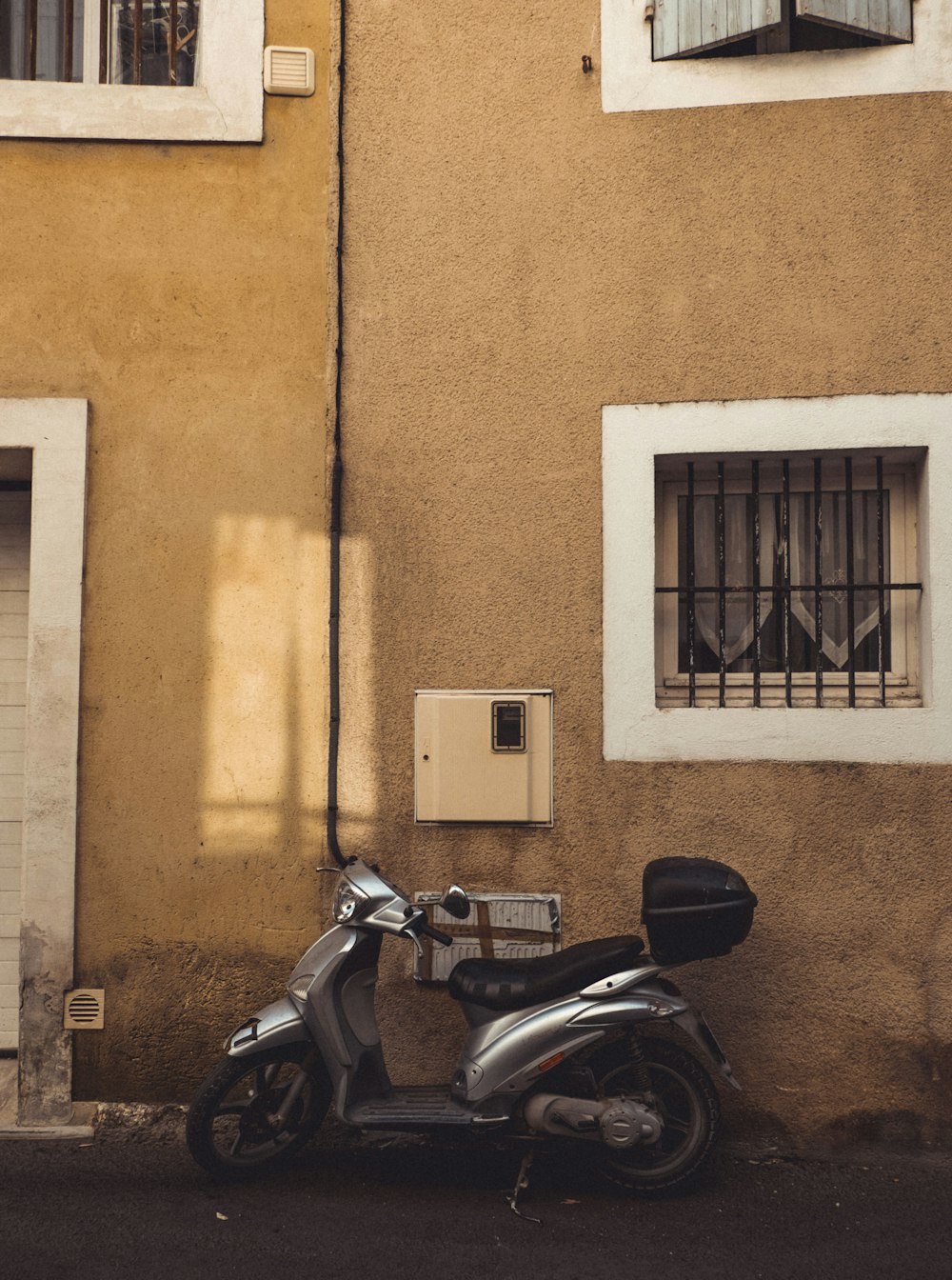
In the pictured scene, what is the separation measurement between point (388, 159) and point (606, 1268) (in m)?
4.17

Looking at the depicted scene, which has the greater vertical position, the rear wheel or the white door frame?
the white door frame

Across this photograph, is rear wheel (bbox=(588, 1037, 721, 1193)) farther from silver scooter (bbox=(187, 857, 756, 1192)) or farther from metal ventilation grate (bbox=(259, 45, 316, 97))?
metal ventilation grate (bbox=(259, 45, 316, 97))

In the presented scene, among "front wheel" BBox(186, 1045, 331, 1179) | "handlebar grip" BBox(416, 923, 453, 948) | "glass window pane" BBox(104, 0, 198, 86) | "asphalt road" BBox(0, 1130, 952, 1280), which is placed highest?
"glass window pane" BBox(104, 0, 198, 86)

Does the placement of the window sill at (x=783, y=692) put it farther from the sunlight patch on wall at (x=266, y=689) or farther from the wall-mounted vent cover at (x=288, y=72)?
the wall-mounted vent cover at (x=288, y=72)

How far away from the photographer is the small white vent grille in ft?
14.8

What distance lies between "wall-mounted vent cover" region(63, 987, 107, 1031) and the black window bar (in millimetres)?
2671

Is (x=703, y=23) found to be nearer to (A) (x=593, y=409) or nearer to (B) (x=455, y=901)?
(A) (x=593, y=409)

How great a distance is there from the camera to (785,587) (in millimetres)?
4699

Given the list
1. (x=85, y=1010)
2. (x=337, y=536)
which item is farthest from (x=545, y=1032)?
(x=337, y=536)

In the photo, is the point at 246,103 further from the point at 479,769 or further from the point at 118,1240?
the point at 118,1240

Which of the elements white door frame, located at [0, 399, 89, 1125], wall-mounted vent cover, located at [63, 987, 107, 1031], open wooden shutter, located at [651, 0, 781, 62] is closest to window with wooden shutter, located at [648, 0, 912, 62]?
open wooden shutter, located at [651, 0, 781, 62]

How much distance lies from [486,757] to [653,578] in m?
0.97

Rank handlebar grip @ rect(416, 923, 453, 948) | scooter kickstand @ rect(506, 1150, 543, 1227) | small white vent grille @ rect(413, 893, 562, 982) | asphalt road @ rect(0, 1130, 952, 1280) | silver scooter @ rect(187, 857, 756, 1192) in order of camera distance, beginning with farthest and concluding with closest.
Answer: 1. small white vent grille @ rect(413, 893, 562, 982)
2. handlebar grip @ rect(416, 923, 453, 948)
3. silver scooter @ rect(187, 857, 756, 1192)
4. scooter kickstand @ rect(506, 1150, 543, 1227)
5. asphalt road @ rect(0, 1130, 952, 1280)

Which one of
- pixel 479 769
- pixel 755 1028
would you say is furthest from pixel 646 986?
pixel 479 769
